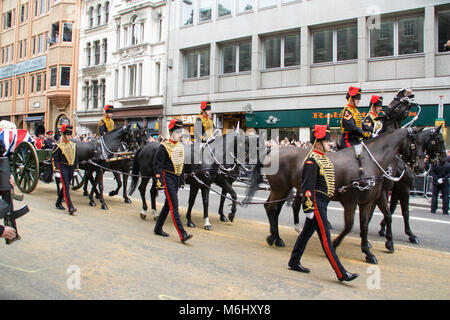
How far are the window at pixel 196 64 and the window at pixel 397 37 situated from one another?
35.7 ft

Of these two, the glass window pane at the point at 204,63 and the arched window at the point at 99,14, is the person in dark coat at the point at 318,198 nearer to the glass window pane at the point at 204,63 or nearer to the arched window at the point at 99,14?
the glass window pane at the point at 204,63

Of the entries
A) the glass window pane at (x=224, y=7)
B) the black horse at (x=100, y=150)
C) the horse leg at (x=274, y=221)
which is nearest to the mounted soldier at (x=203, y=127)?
the horse leg at (x=274, y=221)

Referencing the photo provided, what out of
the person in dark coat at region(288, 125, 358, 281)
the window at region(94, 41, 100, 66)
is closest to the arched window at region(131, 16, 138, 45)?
the window at region(94, 41, 100, 66)

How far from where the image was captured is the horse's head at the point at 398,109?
21.9 ft

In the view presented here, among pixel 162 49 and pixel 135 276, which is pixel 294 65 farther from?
pixel 135 276

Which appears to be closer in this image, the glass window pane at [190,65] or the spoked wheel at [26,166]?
the spoked wheel at [26,166]

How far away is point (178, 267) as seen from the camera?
16.7 feet

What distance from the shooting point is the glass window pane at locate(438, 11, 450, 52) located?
1688 centimetres

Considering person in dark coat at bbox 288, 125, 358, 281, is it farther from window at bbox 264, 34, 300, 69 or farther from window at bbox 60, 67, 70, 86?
window at bbox 60, 67, 70, 86

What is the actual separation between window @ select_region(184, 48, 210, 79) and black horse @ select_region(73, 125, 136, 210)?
1477 cm

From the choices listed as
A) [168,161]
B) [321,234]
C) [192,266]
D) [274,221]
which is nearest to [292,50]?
[168,161]

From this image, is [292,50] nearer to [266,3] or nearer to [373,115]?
[266,3]

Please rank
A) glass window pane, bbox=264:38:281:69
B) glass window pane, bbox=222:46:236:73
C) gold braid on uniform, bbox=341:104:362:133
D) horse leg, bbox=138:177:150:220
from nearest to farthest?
gold braid on uniform, bbox=341:104:362:133 → horse leg, bbox=138:177:150:220 → glass window pane, bbox=264:38:281:69 → glass window pane, bbox=222:46:236:73
